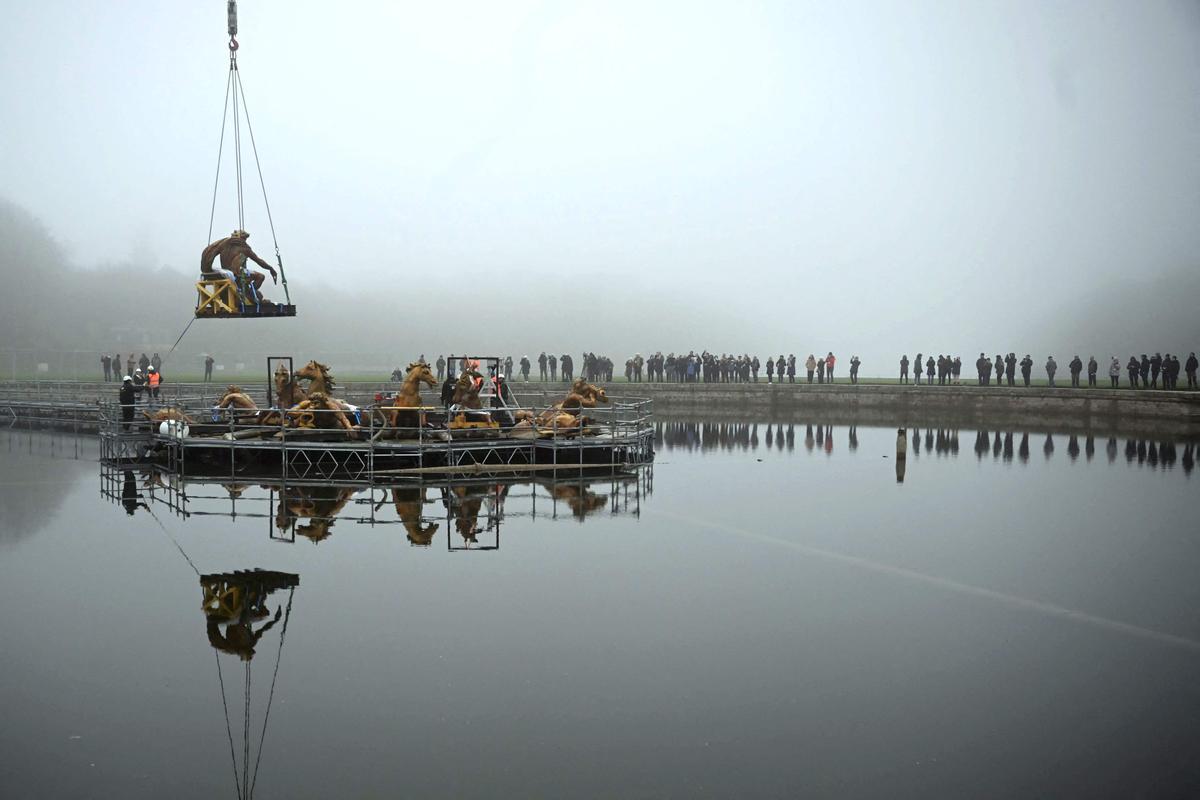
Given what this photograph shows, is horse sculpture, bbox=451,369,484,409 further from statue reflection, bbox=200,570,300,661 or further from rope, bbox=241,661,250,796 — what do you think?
rope, bbox=241,661,250,796

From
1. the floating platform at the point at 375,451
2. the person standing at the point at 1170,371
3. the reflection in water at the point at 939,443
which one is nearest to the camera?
the floating platform at the point at 375,451

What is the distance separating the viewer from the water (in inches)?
319

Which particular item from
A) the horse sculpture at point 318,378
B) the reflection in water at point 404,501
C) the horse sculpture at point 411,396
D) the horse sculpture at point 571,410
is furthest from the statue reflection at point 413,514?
the horse sculpture at point 571,410

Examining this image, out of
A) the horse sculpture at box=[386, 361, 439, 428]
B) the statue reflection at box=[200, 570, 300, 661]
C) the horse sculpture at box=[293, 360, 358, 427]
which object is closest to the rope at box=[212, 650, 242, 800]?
the statue reflection at box=[200, 570, 300, 661]

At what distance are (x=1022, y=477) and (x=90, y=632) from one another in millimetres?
22817

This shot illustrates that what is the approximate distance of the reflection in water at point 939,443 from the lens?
31.6 m

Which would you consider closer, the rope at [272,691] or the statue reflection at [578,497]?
the rope at [272,691]

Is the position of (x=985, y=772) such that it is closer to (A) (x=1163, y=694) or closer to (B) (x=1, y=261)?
(A) (x=1163, y=694)

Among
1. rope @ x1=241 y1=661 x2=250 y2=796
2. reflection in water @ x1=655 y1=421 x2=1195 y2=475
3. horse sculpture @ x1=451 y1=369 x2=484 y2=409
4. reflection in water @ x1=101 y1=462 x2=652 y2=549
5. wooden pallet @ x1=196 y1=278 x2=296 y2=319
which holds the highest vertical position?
wooden pallet @ x1=196 y1=278 x2=296 y2=319

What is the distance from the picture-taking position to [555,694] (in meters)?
9.53

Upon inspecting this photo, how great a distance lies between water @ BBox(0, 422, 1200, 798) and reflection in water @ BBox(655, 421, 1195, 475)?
12.2 m

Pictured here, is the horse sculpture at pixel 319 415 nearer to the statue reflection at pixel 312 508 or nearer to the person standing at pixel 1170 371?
the statue reflection at pixel 312 508

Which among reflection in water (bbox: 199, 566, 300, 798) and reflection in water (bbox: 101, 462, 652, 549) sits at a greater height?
reflection in water (bbox: 101, 462, 652, 549)

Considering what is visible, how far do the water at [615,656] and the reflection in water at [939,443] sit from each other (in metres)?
12.2
